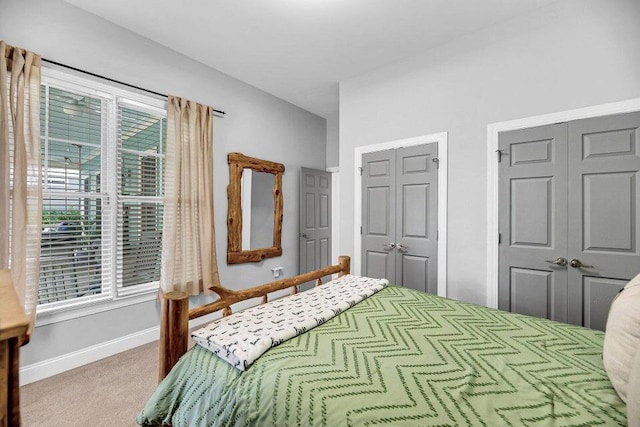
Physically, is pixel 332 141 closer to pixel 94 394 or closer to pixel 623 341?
pixel 94 394

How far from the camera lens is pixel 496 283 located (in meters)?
2.48

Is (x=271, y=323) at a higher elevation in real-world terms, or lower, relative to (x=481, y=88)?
lower

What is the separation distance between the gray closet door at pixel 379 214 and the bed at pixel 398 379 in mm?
1579

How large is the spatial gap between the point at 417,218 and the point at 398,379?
210 centimetres

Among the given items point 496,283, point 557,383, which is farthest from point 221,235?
point 557,383

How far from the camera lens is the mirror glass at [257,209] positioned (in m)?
3.63

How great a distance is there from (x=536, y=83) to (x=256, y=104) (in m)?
2.97

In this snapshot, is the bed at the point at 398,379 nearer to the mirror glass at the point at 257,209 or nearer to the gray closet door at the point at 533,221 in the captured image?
the gray closet door at the point at 533,221

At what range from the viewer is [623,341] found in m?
0.96

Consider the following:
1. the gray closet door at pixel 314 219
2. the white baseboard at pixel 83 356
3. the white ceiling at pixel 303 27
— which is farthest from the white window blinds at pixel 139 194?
the gray closet door at pixel 314 219

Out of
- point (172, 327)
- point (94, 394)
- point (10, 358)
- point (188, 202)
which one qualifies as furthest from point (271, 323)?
point (188, 202)

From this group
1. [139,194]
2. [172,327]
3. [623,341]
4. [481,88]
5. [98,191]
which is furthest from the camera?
[139,194]

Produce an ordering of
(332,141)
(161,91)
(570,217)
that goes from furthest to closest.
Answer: (332,141) < (161,91) < (570,217)

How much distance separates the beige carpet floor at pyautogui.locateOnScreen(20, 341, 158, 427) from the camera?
175 centimetres
